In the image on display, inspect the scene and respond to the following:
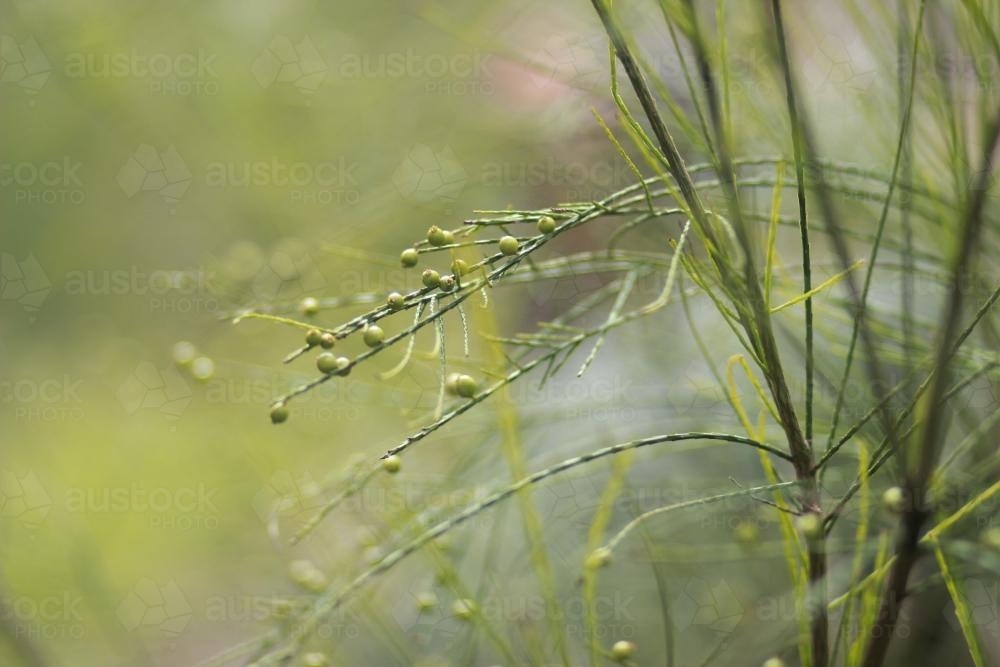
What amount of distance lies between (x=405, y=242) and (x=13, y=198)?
595mm

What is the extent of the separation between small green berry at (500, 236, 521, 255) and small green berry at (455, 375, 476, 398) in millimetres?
41

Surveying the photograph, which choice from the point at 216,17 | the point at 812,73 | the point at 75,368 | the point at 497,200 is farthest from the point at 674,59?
the point at 75,368

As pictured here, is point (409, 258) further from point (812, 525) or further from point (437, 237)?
point (812, 525)

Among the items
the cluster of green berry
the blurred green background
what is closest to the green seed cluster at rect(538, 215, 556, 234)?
the cluster of green berry

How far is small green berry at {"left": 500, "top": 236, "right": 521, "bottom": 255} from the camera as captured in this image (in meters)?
0.26

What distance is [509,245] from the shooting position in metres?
0.26

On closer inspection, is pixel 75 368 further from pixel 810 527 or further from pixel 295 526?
pixel 810 527

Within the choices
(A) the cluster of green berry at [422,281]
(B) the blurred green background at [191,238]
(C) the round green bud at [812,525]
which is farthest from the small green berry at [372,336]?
(B) the blurred green background at [191,238]

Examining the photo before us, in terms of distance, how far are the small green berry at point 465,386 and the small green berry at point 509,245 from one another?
41mm

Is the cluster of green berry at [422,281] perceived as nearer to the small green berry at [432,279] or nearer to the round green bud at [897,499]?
the small green berry at [432,279]

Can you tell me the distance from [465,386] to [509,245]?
0.05 m

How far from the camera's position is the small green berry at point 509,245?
258mm

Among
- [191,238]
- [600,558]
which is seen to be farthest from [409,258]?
[191,238]

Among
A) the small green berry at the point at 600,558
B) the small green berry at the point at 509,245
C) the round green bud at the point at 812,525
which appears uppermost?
the small green berry at the point at 509,245
